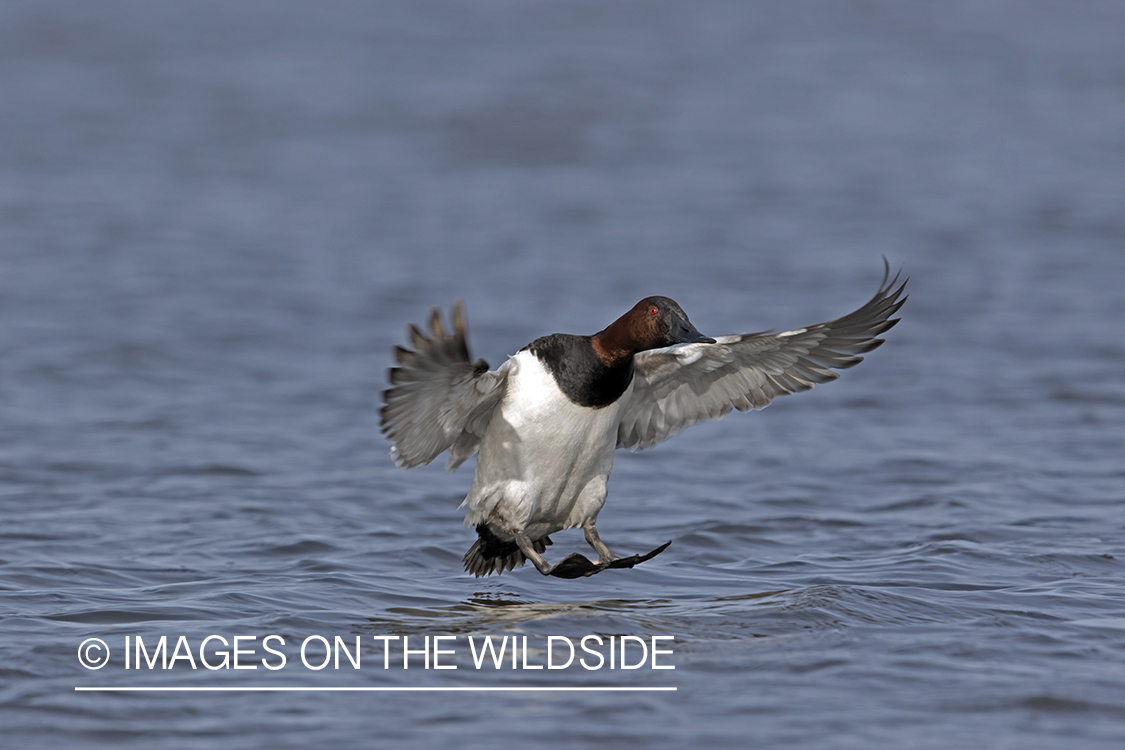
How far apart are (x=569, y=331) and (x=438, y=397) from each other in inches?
253

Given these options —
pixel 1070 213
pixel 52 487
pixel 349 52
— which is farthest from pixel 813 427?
pixel 349 52

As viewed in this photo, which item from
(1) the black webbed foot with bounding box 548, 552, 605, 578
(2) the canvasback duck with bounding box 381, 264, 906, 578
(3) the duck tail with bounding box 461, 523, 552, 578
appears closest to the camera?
(2) the canvasback duck with bounding box 381, 264, 906, 578

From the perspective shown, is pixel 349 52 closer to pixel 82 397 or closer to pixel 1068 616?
pixel 82 397

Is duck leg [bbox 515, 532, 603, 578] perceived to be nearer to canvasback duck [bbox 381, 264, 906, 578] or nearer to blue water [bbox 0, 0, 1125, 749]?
canvasback duck [bbox 381, 264, 906, 578]

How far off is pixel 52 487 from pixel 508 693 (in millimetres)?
4781

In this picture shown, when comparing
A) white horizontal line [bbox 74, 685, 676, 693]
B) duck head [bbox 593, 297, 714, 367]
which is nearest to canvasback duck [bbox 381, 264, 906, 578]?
duck head [bbox 593, 297, 714, 367]

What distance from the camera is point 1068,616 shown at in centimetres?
626

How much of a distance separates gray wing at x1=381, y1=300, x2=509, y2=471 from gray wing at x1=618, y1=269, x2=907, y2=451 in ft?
3.02

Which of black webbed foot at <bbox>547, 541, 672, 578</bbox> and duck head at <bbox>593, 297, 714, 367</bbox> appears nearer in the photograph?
duck head at <bbox>593, 297, 714, 367</bbox>

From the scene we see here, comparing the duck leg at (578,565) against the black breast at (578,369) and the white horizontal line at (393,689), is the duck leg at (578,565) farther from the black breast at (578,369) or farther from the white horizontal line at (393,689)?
the white horizontal line at (393,689)

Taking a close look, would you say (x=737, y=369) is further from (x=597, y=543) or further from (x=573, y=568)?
(x=573, y=568)

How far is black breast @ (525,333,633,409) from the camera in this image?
6430 mm

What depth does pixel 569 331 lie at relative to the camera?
12547 mm

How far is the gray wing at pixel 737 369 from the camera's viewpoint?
6.92m
